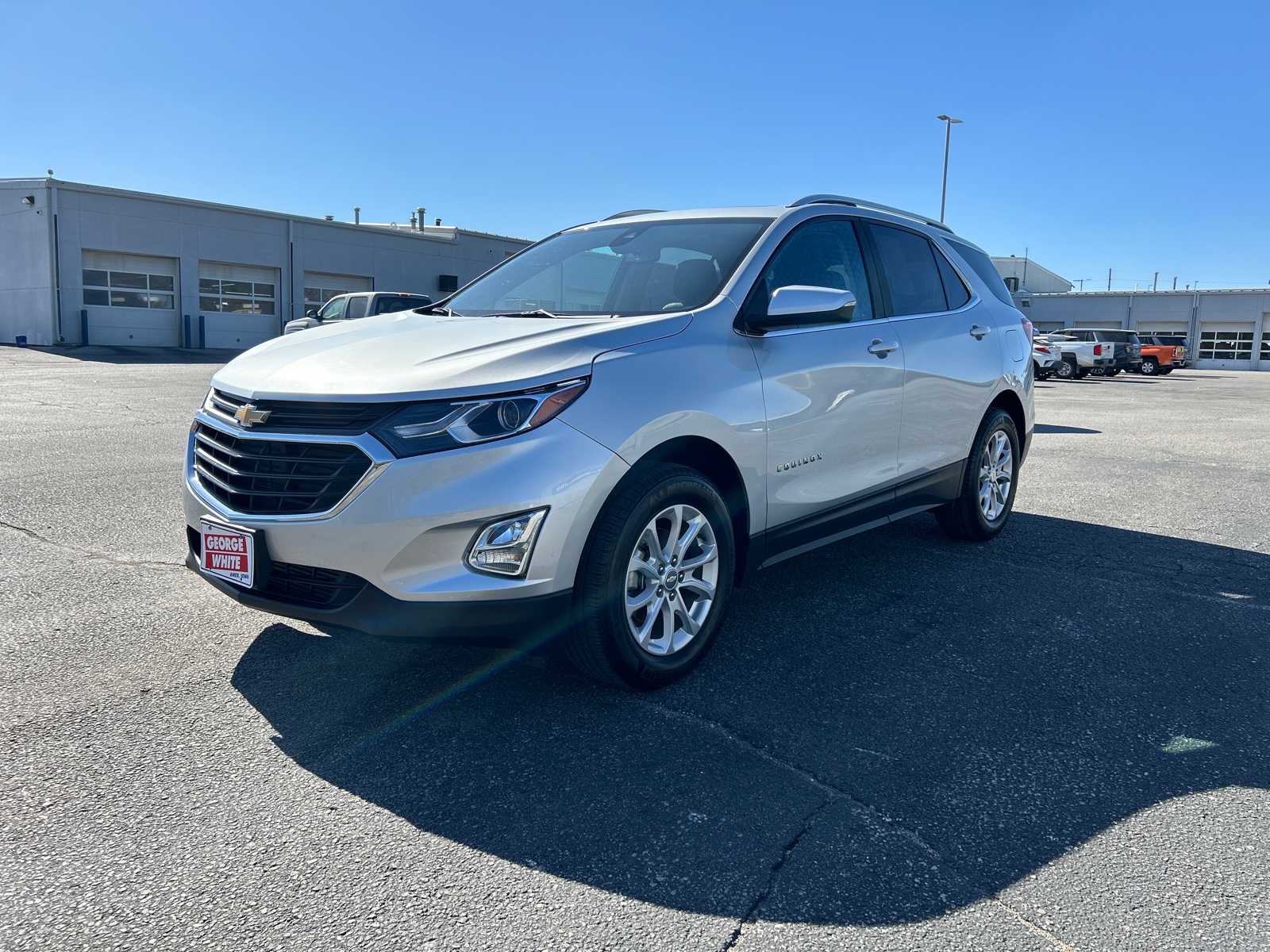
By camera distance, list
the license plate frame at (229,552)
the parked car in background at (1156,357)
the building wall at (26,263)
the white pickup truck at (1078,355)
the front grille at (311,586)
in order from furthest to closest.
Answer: the parked car in background at (1156,357) → the white pickup truck at (1078,355) → the building wall at (26,263) → the license plate frame at (229,552) → the front grille at (311,586)

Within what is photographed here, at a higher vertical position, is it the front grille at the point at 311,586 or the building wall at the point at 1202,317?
the building wall at the point at 1202,317

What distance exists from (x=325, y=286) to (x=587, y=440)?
38.3 meters

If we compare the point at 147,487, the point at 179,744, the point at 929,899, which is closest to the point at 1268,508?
the point at 929,899

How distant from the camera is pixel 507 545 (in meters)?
2.87

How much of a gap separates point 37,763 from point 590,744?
5.34 feet

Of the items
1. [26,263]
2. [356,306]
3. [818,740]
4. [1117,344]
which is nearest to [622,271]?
[818,740]

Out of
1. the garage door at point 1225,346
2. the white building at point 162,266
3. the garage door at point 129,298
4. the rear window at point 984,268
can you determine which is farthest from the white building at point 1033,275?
the rear window at point 984,268

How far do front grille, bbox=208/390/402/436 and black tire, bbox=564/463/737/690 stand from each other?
0.79 m

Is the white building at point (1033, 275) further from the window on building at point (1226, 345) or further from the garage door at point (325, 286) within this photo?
the garage door at point (325, 286)

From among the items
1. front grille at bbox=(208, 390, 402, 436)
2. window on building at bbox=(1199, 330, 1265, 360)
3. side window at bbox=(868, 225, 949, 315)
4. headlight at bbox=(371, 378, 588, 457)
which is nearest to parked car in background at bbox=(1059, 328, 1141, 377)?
window on building at bbox=(1199, 330, 1265, 360)

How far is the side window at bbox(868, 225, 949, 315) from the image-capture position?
4828mm

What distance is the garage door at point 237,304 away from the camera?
34406 millimetres

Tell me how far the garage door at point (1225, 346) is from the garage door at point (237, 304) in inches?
2067

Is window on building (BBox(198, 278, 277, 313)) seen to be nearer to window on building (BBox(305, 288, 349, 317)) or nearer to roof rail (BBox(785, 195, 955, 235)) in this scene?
window on building (BBox(305, 288, 349, 317))
